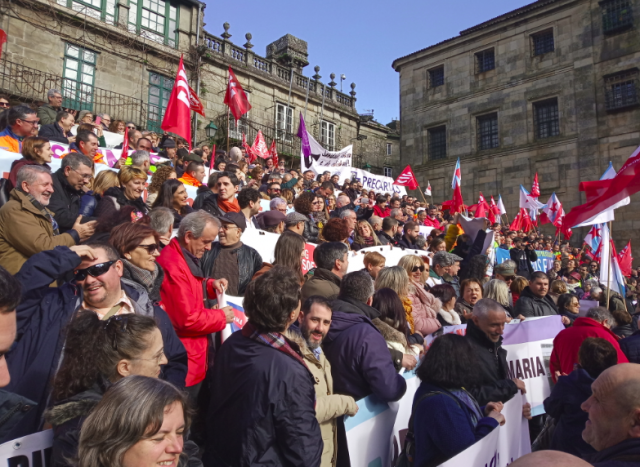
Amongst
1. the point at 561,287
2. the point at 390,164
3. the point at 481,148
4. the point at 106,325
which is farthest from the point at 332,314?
the point at 390,164

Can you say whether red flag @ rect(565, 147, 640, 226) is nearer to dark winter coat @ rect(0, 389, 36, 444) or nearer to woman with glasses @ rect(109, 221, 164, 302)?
woman with glasses @ rect(109, 221, 164, 302)

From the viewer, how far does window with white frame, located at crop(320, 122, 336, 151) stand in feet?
94.6

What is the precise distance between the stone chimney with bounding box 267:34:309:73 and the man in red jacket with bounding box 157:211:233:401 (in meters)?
26.0

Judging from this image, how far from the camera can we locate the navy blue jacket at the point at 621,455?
6.00 ft

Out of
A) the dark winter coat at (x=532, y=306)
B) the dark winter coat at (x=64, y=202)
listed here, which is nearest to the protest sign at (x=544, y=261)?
the dark winter coat at (x=532, y=306)

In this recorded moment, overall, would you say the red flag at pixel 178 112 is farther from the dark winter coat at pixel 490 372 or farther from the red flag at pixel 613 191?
the dark winter coat at pixel 490 372

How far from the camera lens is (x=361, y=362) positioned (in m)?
3.21

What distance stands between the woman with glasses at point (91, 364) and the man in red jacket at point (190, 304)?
3.39ft

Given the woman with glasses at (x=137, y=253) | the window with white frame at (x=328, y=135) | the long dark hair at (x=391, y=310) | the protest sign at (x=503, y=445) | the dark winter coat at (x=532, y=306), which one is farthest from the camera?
the window with white frame at (x=328, y=135)

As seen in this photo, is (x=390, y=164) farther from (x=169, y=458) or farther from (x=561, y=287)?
(x=169, y=458)

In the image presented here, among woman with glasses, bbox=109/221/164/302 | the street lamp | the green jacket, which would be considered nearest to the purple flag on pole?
the street lamp

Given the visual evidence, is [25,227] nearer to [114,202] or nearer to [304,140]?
[114,202]

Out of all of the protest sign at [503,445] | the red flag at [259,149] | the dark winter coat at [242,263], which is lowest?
the protest sign at [503,445]

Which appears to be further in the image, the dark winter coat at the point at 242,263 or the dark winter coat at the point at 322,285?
the dark winter coat at the point at 242,263
